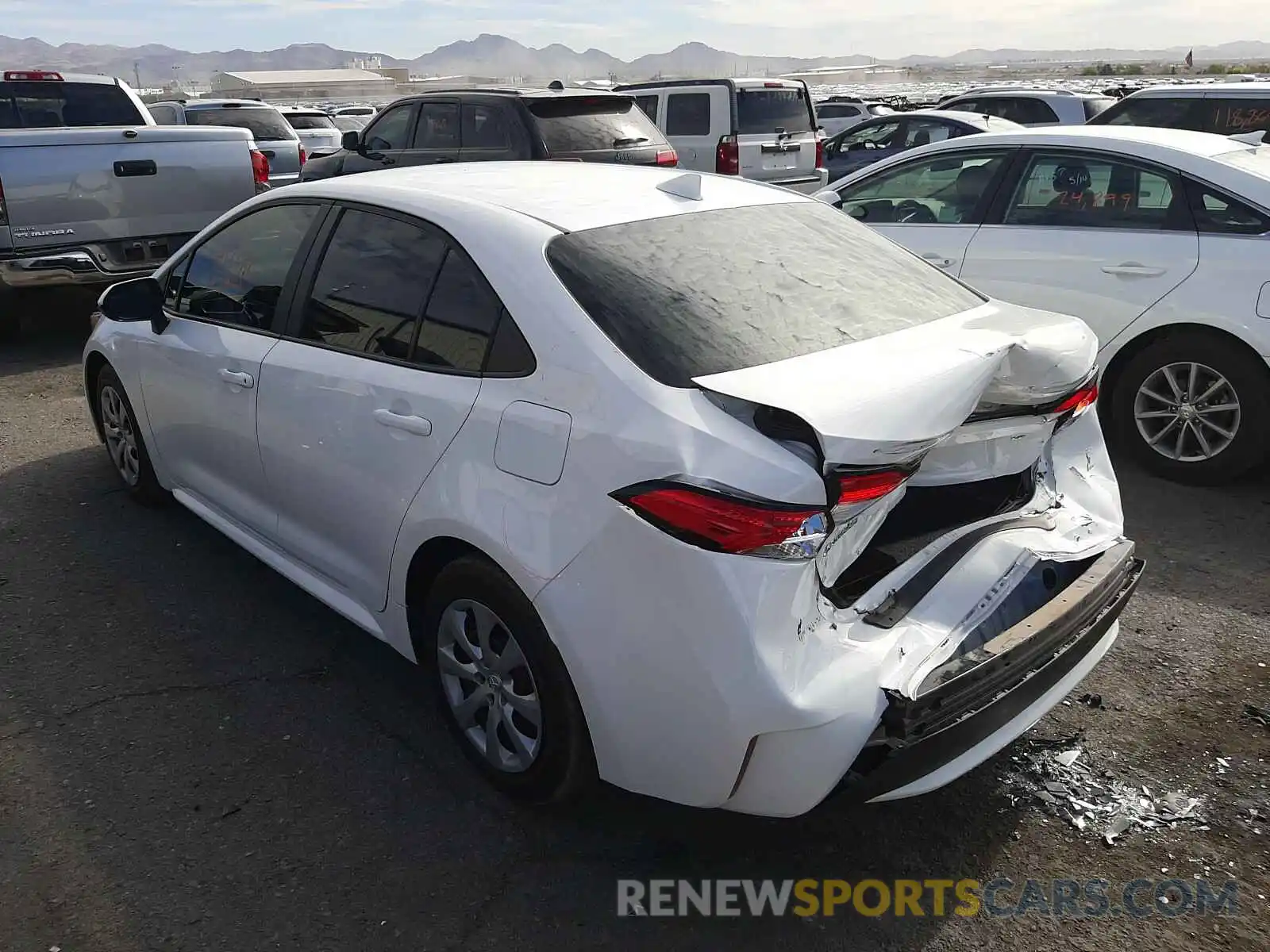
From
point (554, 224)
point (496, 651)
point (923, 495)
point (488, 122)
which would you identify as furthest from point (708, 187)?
point (488, 122)

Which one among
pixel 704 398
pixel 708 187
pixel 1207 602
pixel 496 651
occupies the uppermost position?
pixel 708 187

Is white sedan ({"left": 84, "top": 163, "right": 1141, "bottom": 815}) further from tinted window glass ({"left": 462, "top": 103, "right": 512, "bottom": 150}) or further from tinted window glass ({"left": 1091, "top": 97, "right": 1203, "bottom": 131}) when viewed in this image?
tinted window glass ({"left": 1091, "top": 97, "right": 1203, "bottom": 131})

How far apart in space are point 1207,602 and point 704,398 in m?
2.68

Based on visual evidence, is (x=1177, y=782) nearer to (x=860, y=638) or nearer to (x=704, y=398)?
(x=860, y=638)

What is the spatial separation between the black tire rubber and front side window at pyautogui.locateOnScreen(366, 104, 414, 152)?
7.77 metres

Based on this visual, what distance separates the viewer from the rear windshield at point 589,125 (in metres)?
9.52

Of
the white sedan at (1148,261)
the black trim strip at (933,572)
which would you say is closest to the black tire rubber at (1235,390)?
the white sedan at (1148,261)

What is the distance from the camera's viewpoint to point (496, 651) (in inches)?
111

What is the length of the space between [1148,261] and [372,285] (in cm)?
382

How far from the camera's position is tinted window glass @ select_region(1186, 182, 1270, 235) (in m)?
4.88

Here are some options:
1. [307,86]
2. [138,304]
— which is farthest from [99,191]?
[307,86]

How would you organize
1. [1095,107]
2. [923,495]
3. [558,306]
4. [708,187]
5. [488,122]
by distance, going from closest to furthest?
[558,306]
[923,495]
[708,187]
[488,122]
[1095,107]

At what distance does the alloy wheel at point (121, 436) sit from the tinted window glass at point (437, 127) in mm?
5827

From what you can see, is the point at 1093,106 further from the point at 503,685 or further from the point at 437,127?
the point at 503,685
